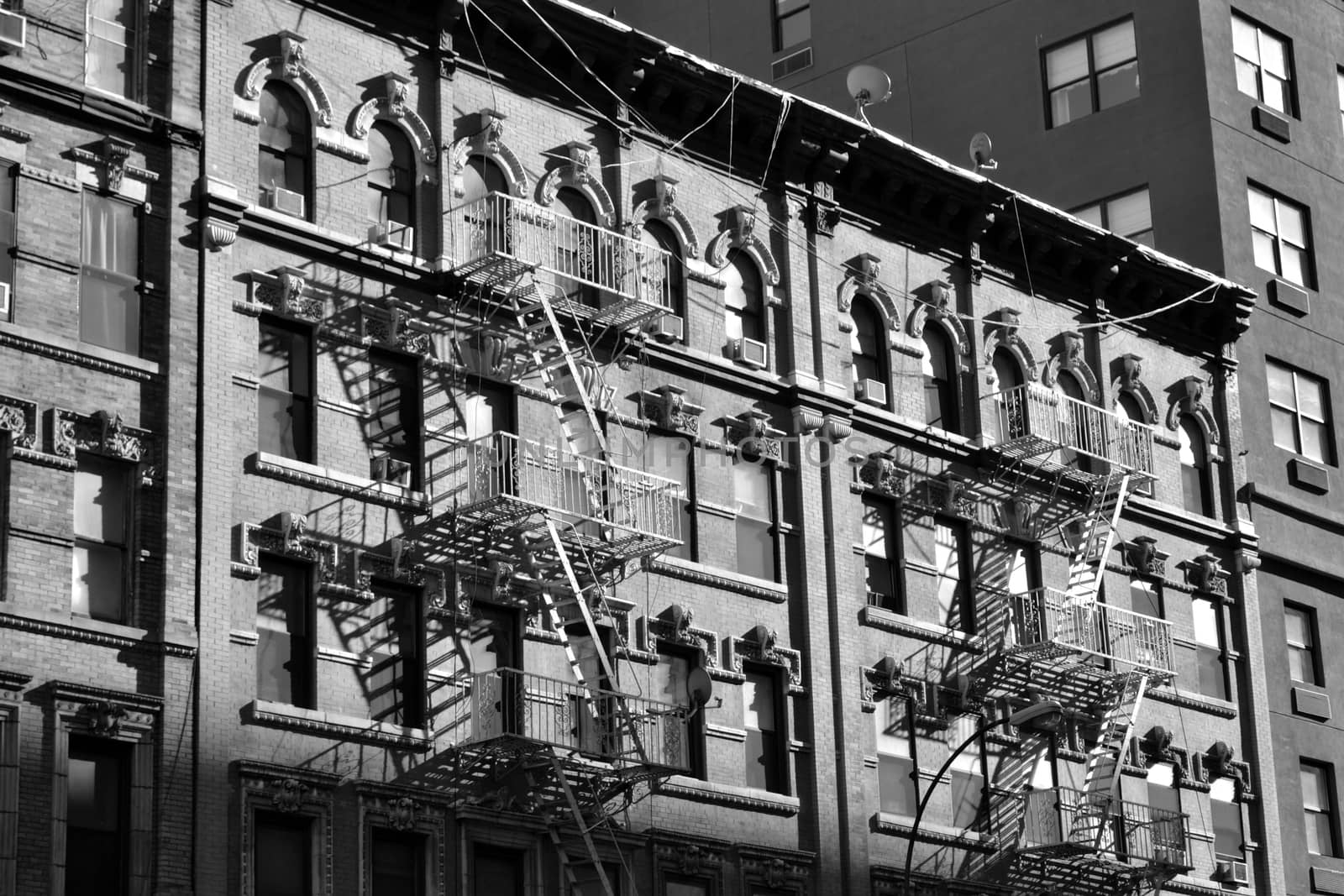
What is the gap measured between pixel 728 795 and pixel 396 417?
8.04 metres

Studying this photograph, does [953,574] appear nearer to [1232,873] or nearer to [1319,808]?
[1232,873]

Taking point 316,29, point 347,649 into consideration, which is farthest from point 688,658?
point 316,29

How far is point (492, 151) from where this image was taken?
3956cm

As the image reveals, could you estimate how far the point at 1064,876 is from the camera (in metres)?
43.8

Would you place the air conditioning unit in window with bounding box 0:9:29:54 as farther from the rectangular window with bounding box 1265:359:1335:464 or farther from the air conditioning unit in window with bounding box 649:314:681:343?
the rectangular window with bounding box 1265:359:1335:464

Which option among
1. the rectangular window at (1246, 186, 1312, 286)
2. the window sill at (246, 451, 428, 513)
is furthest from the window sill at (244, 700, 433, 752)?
the rectangular window at (1246, 186, 1312, 286)

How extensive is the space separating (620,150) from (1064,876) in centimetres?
1491

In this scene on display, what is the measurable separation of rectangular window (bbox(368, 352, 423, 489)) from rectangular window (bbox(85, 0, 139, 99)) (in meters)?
5.37

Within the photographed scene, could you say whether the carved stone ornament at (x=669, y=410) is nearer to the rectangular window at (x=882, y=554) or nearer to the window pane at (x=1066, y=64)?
the rectangular window at (x=882, y=554)

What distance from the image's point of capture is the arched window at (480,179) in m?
39.3

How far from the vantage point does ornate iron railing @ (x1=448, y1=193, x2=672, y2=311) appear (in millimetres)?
38094

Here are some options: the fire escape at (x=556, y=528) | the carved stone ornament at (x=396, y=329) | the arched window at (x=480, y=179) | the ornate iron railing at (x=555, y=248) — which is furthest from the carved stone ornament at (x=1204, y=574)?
the carved stone ornament at (x=396, y=329)

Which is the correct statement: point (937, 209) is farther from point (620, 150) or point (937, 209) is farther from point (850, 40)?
point (850, 40)

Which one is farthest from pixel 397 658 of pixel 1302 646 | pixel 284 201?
pixel 1302 646
